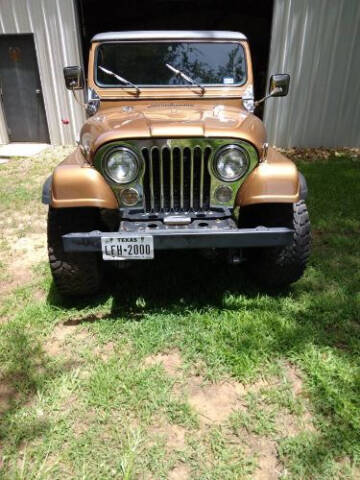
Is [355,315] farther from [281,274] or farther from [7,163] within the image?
[7,163]

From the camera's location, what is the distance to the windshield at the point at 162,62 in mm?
2924

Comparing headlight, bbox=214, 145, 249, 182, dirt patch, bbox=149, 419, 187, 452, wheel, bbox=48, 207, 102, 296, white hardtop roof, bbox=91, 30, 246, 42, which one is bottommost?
dirt patch, bbox=149, 419, 187, 452

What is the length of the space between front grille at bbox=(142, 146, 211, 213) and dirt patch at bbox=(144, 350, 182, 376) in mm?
847

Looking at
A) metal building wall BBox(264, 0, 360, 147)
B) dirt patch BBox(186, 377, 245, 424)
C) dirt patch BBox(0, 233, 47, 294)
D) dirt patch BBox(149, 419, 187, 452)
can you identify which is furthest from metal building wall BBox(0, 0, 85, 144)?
dirt patch BBox(149, 419, 187, 452)

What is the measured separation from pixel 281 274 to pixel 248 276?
351 mm

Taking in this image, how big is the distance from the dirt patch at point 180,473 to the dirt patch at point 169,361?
0.52 metres

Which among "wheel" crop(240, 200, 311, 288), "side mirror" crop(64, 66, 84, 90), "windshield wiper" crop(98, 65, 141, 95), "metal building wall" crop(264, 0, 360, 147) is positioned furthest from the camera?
"metal building wall" crop(264, 0, 360, 147)

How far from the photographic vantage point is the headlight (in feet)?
7.00

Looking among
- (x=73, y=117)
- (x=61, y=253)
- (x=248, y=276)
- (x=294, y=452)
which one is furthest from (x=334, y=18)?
(x=294, y=452)

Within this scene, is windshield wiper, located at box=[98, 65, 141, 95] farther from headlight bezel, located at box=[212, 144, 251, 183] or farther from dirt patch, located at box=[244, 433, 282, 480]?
dirt patch, located at box=[244, 433, 282, 480]

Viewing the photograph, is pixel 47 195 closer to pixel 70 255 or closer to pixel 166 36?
pixel 70 255

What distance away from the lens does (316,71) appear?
22.5 ft

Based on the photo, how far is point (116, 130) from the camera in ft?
6.86

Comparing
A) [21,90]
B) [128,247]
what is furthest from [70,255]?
[21,90]
